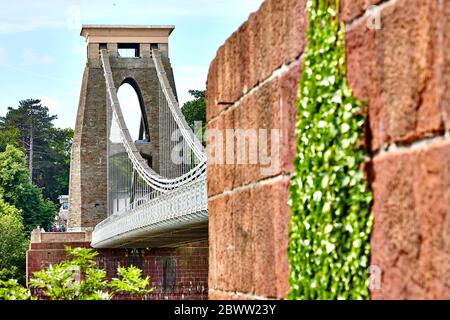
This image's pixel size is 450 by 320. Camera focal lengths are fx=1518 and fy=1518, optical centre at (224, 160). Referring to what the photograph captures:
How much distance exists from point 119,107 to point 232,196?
150 feet

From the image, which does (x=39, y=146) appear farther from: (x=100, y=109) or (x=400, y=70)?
(x=400, y=70)

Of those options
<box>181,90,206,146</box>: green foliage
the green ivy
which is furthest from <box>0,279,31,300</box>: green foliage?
<box>181,90,206,146</box>: green foliage

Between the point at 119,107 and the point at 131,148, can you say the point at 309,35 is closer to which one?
the point at 131,148

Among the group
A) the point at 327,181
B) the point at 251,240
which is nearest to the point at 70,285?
the point at 251,240

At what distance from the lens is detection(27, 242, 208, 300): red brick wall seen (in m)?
45.8

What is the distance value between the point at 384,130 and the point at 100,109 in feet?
168

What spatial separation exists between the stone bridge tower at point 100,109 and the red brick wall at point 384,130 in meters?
49.0

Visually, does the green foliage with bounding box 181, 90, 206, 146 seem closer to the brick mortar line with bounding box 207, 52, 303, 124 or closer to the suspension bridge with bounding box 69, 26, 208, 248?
the suspension bridge with bounding box 69, 26, 208, 248

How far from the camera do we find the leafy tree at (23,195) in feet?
246

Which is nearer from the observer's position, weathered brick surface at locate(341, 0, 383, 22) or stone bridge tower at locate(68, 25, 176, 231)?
weathered brick surface at locate(341, 0, 383, 22)

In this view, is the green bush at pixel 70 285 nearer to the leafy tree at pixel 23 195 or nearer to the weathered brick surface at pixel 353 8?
the weathered brick surface at pixel 353 8

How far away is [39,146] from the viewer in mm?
97375
